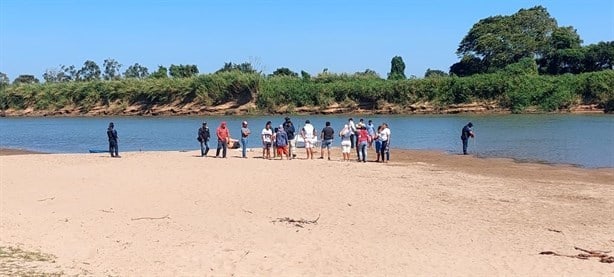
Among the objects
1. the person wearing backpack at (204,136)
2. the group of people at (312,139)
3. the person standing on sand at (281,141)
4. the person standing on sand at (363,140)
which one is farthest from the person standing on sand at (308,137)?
the person wearing backpack at (204,136)

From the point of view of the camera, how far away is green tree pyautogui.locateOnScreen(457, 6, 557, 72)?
91.8 meters

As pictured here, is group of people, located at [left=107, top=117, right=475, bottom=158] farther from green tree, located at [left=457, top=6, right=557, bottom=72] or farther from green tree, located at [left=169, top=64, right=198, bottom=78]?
green tree, located at [left=169, top=64, right=198, bottom=78]

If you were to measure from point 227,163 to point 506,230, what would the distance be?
13.1m

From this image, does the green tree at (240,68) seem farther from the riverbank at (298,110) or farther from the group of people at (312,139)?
the group of people at (312,139)

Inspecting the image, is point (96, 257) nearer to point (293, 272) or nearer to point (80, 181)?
point (293, 272)

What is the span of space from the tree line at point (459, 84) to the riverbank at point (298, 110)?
0.70m

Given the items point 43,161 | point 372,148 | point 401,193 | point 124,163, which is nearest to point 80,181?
point 124,163

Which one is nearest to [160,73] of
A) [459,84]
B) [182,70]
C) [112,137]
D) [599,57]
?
[182,70]

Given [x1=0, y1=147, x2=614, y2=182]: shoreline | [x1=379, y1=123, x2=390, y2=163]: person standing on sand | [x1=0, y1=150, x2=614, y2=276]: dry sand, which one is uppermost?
[x1=379, y1=123, x2=390, y2=163]: person standing on sand

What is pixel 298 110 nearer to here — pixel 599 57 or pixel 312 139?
pixel 599 57

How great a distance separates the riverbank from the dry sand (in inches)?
2221

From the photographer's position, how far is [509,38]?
304 ft

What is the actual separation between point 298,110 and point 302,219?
71.2m

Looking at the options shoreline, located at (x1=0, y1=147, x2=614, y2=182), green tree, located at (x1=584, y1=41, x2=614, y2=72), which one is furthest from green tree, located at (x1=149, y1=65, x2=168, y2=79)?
shoreline, located at (x1=0, y1=147, x2=614, y2=182)
